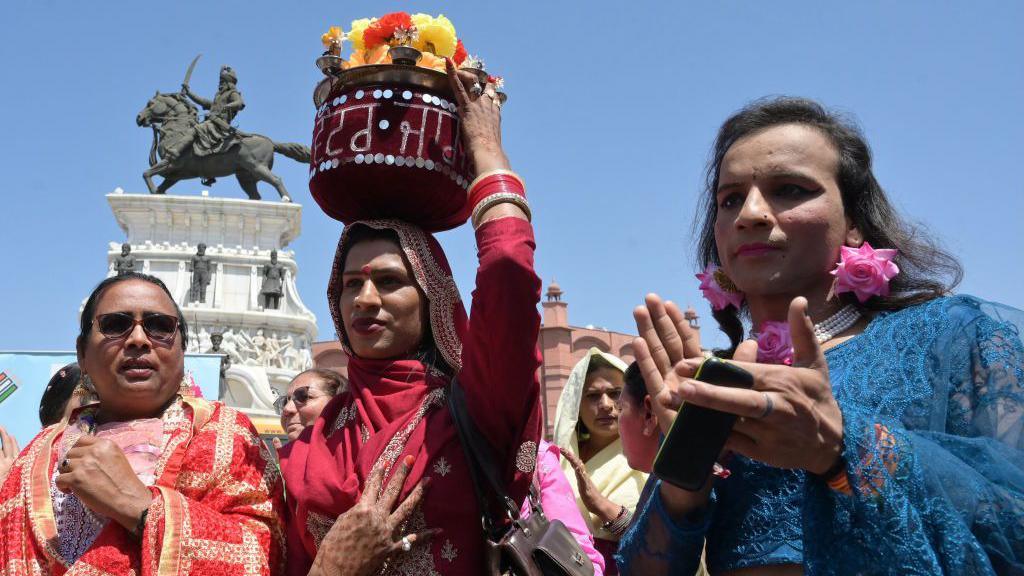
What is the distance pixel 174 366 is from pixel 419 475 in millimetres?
923

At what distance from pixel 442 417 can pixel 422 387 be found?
0.52 feet

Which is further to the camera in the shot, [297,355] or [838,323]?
[297,355]

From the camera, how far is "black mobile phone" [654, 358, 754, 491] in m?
1.33

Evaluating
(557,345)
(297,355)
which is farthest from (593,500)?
(557,345)

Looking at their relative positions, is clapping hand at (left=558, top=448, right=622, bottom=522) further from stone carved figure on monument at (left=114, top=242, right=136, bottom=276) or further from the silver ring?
stone carved figure on monument at (left=114, top=242, right=136, bottom=276)

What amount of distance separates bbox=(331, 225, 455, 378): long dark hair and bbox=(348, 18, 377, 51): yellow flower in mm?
561

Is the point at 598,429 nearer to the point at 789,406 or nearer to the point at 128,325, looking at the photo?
Answer: the point at 128,325

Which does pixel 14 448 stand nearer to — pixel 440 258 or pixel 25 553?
pixel 25 553

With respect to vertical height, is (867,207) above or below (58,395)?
above

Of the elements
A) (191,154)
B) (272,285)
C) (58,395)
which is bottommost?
(58,395)

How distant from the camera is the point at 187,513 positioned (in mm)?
2377

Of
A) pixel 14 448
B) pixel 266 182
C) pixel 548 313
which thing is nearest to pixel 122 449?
pixel 14 448

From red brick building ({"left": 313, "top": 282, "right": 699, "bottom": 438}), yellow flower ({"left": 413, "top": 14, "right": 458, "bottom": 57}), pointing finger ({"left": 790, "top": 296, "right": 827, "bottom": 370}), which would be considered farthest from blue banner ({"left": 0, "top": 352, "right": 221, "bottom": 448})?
red brick building ({"left": 313, "top": 282, "right": 699, "bottom": 438})

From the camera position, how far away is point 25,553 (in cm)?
249
